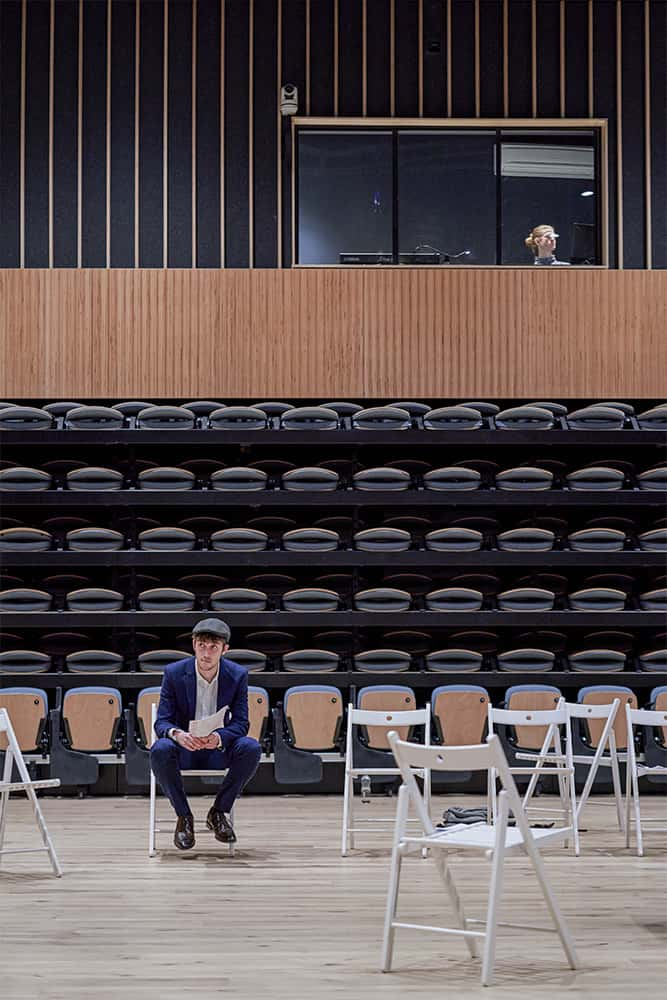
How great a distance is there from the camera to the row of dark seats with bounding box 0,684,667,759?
8.52 metres

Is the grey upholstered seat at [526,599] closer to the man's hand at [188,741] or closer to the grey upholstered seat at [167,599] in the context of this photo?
the grey upholstered seat at [167,599]

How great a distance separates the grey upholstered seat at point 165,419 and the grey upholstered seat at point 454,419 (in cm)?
186

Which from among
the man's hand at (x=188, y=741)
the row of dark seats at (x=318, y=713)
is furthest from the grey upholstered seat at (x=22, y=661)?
the man's hand at (x=188, y=741)

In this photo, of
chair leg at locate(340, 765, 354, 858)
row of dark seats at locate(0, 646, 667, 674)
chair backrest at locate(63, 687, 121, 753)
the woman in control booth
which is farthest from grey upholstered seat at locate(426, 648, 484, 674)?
the woman in control booth

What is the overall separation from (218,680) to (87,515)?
4.16 metres

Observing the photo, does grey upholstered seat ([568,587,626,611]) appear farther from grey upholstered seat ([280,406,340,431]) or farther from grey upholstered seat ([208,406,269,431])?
grey upholstered seat ([208,406,269,431])

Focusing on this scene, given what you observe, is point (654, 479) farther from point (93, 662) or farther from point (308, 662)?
point (93, 662)

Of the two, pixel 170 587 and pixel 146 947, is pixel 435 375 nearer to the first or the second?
pixel 170 587

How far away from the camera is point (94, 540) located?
9.58m

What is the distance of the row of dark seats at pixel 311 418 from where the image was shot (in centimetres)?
985

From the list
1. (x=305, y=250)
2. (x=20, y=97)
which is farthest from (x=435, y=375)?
(x=20, y=97)

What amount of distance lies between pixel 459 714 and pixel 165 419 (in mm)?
3275

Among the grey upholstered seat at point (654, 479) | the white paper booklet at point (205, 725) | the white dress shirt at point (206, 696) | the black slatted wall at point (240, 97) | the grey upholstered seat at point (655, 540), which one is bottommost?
the white paper booklet at point (205, 725)

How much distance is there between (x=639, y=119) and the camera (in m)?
11.3
